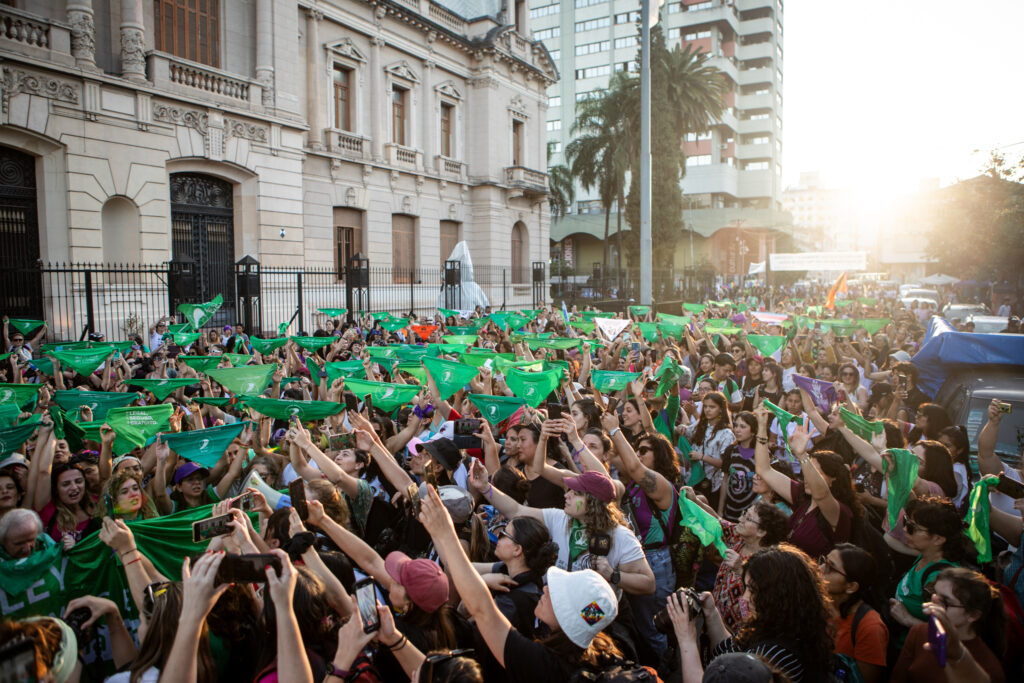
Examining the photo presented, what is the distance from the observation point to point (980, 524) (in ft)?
12.3

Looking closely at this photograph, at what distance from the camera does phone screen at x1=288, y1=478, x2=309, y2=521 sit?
12.3 feet

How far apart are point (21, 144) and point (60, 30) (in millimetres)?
2798

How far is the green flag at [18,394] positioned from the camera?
20.3 ft

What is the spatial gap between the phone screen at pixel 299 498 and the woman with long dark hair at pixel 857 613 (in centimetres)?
268

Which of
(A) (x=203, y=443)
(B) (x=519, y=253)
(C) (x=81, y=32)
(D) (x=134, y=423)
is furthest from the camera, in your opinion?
(B) (x=519, y=253)

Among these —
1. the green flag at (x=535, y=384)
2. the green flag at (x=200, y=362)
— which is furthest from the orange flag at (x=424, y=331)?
the green flag at (x=535, y=384)

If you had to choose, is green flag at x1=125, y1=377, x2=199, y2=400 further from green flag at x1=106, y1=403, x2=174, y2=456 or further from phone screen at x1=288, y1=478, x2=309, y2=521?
phone screen at x1=288, y1=478, x2=309, y2=521

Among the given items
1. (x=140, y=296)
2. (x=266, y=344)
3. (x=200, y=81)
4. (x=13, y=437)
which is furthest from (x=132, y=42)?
(x=13, y=437)

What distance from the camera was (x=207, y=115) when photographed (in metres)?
18.9

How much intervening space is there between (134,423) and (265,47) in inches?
729

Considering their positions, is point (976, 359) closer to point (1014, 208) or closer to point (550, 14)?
point (1014, 208)

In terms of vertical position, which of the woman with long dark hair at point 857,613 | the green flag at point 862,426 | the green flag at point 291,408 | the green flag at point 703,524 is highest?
the green flag at point 291,408

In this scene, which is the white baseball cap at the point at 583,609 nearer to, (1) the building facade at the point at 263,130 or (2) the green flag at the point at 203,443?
(2) the green flag at the point at 203,443

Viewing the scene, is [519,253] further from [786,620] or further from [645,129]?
[786,620]
